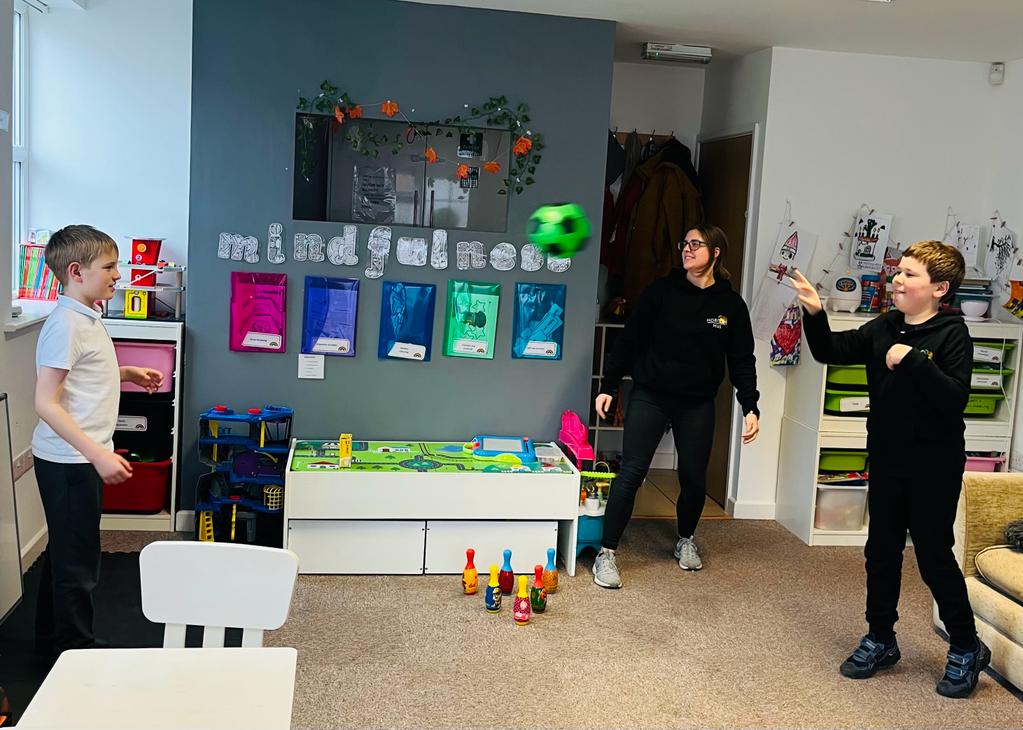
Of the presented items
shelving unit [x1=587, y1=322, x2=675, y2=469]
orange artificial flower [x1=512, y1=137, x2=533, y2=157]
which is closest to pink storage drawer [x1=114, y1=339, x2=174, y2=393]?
orange artificial flower [x1=512, y1=137, x2=533, y2=157]

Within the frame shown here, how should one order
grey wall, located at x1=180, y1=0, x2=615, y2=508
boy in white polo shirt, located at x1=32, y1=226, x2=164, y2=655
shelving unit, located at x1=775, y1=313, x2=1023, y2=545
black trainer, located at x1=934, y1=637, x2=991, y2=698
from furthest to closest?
1. shelving unit, located at x1=775, y1=313, x2=1023, y2=545
2. grey wall, located at x1=180, y1=0, x2=615, y2=508
3. black trainer, located at x1=934, y1=637, x2=991, y2=698
4. boy in white polo shirt, located at x1=32, y1=226, x2=164, y2=655

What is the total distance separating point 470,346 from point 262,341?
898mm

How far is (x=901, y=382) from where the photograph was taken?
9.95 feet

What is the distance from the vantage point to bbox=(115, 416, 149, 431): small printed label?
4336 millimetres

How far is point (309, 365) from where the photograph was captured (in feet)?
14.4

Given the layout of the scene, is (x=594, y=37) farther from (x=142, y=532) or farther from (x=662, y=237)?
(x=142, y=532)

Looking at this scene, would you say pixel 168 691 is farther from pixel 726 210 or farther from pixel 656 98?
pixel 656 98

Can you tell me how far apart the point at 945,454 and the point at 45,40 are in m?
4.08

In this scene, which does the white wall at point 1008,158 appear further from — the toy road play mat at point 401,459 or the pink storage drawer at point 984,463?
the toy road play mat at point 401,459

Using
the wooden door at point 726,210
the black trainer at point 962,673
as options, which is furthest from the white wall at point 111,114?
the black trainer at point 962,673

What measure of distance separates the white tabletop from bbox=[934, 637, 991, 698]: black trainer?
234 centimetres

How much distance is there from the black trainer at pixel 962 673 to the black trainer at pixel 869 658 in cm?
18

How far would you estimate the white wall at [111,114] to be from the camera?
14.9 feet

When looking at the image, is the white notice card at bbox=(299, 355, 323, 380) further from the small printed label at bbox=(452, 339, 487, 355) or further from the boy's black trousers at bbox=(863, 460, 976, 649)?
the boy's black trousers at bbox=(863, 460, 976, 649)
